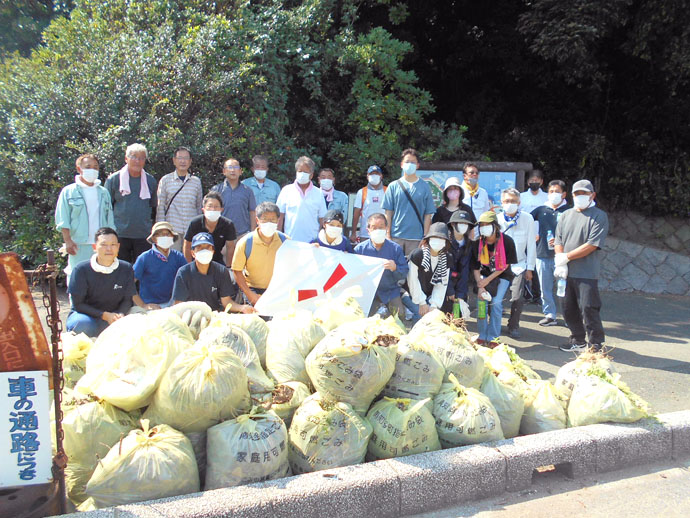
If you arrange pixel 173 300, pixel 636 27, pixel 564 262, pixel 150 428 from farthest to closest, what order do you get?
pixel 636 27, pixel 564 262, pixel 173 300, pixel 150 428

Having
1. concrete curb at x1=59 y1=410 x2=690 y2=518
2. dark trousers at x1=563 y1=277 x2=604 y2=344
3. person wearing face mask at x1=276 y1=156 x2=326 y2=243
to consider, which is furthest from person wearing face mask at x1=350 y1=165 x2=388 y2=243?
concrete curb at x1=59 y1=410 x2=690 y2=518

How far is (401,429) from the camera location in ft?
11.8

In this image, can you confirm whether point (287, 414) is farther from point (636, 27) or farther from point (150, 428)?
point (636, 27)

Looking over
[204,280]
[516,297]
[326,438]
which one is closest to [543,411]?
[326,438]

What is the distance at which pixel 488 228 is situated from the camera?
6.80m

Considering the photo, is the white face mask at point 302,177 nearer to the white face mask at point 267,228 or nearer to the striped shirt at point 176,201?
the striped shirt at point 176,201

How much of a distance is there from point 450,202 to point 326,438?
4824mm

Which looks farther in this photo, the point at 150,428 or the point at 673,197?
the point at 673,197

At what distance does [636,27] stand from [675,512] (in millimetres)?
10370

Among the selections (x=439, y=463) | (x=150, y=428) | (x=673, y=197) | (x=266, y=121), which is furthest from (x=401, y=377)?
(x=673, y=197)

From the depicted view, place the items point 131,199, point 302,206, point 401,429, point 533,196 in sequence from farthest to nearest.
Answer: point 533,196 < point 302,206 < point 131,199 < point 401,429

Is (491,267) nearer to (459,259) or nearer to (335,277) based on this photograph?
(459,259)

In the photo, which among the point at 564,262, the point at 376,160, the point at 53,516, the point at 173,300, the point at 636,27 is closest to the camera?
the point at 53,516

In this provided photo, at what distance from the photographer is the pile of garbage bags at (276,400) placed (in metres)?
3.20
